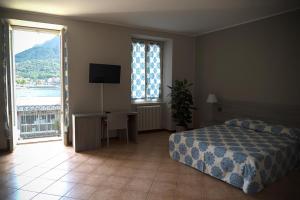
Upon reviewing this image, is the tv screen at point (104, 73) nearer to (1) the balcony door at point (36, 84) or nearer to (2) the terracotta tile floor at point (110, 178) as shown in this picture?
(1) the balcony door at point (36, 84)

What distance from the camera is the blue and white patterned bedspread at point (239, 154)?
2.55 meters

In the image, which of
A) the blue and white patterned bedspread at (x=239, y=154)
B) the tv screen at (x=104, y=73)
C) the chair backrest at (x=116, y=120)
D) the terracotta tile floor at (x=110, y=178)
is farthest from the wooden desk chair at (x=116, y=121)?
the blue and white patterned bedspread at (x=239, y=154)

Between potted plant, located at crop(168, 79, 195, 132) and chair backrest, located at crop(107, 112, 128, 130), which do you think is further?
potted plant, located at crop(168, 79, 195, 132)

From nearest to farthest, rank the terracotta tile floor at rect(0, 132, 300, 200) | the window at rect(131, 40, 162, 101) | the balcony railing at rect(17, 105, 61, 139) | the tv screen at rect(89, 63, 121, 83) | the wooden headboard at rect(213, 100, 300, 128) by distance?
the terracotta tile floor at rect(0, 132, 300, 200) < the wooden headboard at rect(213, 100, 300, 128) < the tv screen at rect(89, 63, 121, 83) < the balcony railing at rect(17, 105, 61, 139) < the window at rect(131, 40, 162, 101)

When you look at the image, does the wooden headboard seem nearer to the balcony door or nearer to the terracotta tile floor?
the terracotta tile floor

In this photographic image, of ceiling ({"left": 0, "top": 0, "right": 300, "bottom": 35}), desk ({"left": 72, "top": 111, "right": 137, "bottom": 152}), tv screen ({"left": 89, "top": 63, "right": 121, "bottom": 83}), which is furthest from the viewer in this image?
tv screen ({"left": 89, "top": 63, "right": 121, "bottom": 83})

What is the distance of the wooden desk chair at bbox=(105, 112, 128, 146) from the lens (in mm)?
4223

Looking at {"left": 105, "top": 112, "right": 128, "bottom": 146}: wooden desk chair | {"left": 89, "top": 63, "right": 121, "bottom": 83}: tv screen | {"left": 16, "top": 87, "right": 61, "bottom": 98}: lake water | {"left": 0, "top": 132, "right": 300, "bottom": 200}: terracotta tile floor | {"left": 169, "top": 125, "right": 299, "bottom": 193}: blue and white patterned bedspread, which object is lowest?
{"left": 0, "top": 132, "right": 300, "bottom": 200}: terracotta tile floor

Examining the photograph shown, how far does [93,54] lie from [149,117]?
2.08 m

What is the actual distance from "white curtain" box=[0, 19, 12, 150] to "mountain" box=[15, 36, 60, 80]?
525 millimetres

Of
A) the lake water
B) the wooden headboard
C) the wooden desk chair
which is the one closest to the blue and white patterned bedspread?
the wooden headboard

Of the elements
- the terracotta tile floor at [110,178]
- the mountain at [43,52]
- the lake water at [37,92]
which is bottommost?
the terracotta tile floor at [110,178]

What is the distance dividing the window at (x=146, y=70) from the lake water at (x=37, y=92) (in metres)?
1.77

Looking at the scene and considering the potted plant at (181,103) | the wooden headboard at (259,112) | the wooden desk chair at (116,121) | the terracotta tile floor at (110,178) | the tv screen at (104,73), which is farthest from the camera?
the potted plant at (181,103)
